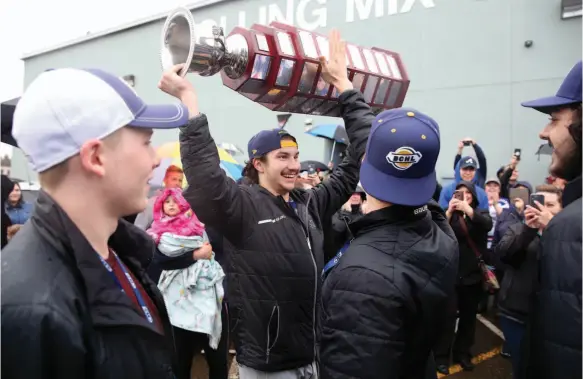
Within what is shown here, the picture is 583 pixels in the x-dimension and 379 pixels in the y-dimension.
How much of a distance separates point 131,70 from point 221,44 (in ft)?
47.8

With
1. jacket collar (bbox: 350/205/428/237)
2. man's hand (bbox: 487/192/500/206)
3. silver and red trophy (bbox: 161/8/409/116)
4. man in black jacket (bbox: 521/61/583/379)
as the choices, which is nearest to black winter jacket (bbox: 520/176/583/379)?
man in black jacket (bbox: 521/61/583/379)

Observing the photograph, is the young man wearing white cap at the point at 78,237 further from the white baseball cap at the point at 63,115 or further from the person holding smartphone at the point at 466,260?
the person holding smartphone at the point at 466,260

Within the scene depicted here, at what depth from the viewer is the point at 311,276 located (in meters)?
2.62

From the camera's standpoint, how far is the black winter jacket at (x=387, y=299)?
4.94 ft

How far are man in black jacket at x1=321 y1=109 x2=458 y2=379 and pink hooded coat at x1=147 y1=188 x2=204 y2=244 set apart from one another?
232cm

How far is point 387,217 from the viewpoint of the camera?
171 cm

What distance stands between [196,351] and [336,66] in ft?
8.19

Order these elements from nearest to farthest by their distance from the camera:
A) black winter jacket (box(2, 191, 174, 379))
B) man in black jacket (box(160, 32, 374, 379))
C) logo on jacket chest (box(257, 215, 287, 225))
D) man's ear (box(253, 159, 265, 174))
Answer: black winter jacket (box(2, 191, 174, 379)), man in black jacket (box(160, 32, 374, 379)), logo on jacket chest (box(257, 215, 287, 225)), man's ear (box(253, 159, 265, 174))

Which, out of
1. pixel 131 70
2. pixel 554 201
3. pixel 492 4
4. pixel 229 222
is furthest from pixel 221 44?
pixel 131 70

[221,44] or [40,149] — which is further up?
[221,44]

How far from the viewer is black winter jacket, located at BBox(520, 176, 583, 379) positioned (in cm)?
132

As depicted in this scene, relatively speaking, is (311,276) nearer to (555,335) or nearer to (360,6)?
(555,335)

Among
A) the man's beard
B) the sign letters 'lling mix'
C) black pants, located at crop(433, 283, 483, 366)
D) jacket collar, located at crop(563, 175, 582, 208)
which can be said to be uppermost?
the sign letters 'lling mix'

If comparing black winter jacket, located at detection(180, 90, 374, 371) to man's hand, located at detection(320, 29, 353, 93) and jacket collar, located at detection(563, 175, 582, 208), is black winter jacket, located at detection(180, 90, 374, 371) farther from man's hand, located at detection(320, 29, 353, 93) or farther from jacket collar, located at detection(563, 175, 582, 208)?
jacket collar, located at detection(563, 175, 582, 208)
